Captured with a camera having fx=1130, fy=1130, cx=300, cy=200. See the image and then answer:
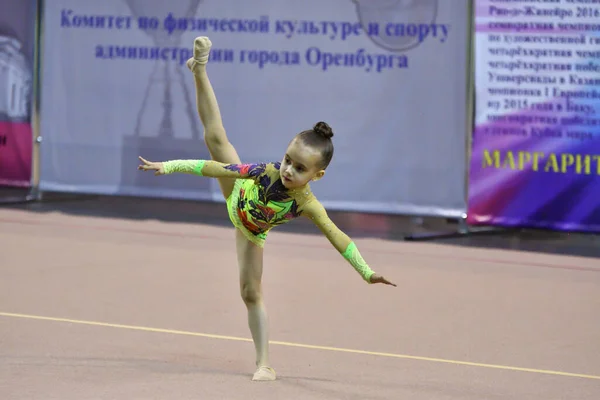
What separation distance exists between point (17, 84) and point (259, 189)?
6524mm

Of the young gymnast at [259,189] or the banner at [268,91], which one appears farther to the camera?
the banner at [268,91]

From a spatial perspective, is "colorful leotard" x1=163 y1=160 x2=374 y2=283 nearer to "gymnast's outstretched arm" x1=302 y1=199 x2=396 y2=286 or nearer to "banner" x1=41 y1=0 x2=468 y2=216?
"gymnast's outstretched arm" x1=302 y1=199 x2=396 y2=286

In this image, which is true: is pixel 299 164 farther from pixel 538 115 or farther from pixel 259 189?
pixel 538 115

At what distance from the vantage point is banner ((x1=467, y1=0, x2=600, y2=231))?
9469mm

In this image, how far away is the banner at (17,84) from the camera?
36.3ft

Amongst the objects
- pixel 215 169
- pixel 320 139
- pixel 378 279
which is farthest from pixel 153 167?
pixel 378 279

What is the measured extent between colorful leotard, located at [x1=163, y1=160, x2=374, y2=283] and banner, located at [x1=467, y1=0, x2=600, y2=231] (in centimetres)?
482

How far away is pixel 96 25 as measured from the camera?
10875mm

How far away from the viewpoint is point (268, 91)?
1049 centimetres

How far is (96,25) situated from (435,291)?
4761mm

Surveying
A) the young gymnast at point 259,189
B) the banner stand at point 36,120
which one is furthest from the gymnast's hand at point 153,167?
the banner stand at point 36,120

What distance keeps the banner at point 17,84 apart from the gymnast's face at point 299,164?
21.8 ft

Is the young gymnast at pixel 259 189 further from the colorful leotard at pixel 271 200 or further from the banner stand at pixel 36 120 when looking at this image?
the banner stand at pixel 36 120

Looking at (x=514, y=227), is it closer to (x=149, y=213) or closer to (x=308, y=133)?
(x=149, y=213)
